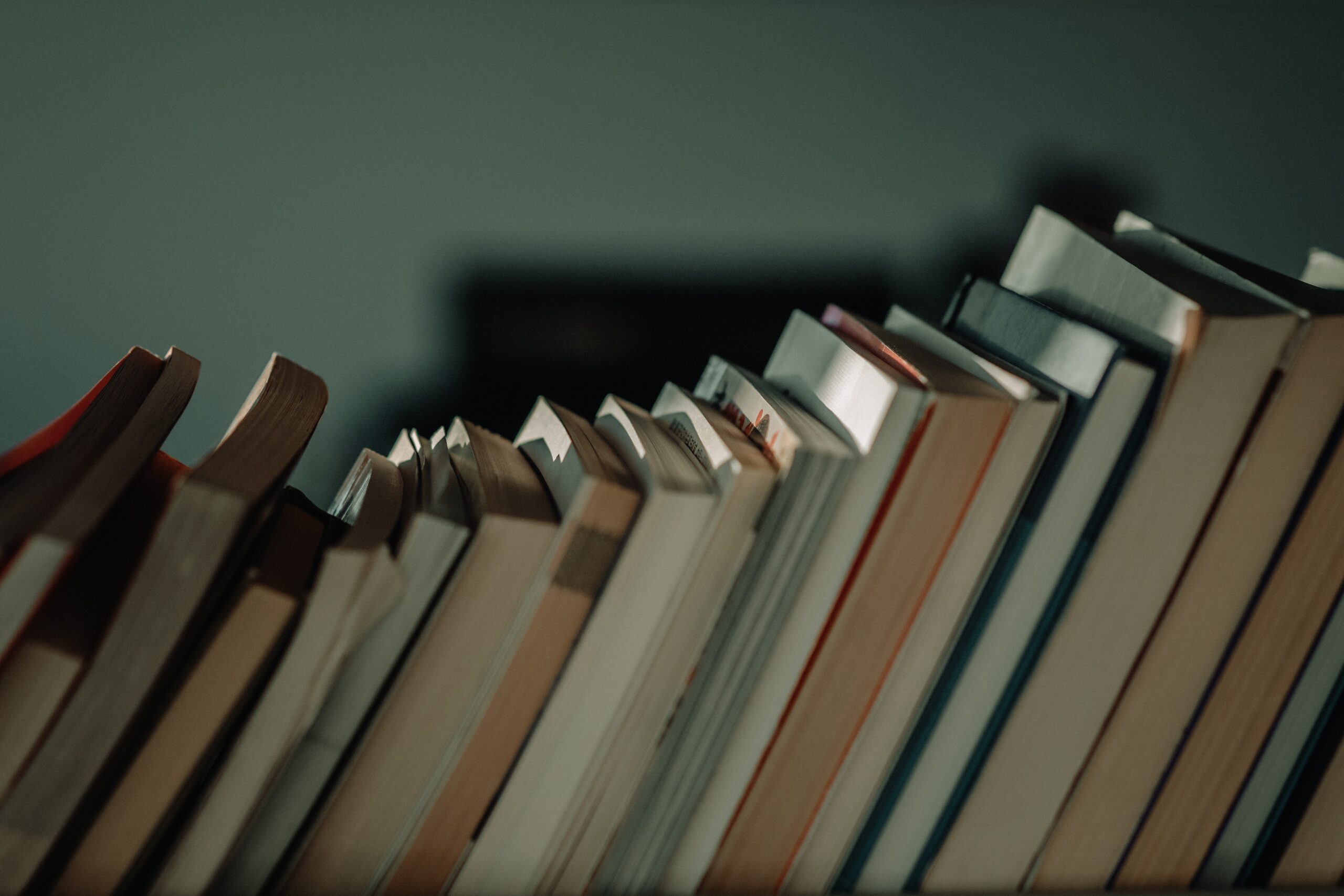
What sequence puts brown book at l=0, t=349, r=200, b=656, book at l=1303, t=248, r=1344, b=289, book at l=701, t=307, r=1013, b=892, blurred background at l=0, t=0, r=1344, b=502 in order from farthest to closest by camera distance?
blurred background at l=0, t=0, r=1344, b=502 < book at l=1303, t=248, r=1344, b=289 < book at l=701, t=307, r=1013, b=892 < brown book at l=0, t=349, r=200, b=656

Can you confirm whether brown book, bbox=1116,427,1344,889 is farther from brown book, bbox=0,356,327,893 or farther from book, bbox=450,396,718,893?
brown book, bbox=0,356,327,893

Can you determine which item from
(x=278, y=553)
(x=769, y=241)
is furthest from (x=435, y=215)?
(x=278, y=553)

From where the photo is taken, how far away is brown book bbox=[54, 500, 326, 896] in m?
0.34

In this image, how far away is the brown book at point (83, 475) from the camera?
0.30 metres

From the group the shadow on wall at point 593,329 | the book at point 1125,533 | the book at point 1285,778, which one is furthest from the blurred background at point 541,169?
the book at point 1285,778

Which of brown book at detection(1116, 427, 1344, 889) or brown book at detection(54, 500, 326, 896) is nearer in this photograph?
brown book at detection(54, 500, 326, 896)

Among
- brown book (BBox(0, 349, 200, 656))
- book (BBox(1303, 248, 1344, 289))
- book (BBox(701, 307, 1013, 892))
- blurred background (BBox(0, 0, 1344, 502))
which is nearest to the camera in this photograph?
brown book (BBox(0, 349, 200, 656))

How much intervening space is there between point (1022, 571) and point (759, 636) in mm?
142

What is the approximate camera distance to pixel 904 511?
0.41m

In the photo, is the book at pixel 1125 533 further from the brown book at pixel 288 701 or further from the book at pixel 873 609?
the brown book at pixel 288 701

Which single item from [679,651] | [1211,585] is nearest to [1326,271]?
[1211,585]

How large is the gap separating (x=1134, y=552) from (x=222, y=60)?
871 mm

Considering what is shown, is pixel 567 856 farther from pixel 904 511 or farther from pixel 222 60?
pixel 222 60

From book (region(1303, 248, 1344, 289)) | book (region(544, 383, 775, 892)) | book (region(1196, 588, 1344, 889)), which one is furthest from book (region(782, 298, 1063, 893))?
book (region(1303, 248, 1344, 289))
